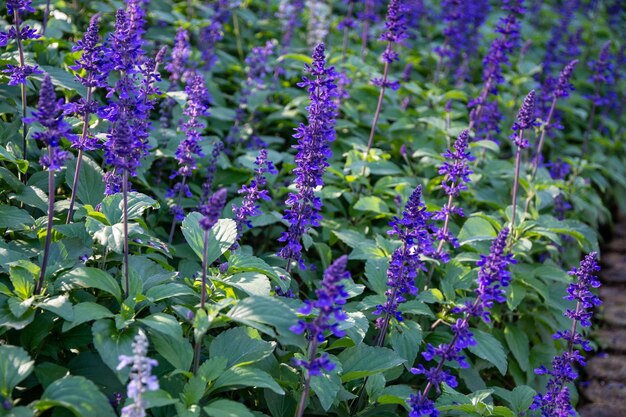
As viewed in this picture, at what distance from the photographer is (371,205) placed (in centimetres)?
635

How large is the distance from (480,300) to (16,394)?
2.89 meters

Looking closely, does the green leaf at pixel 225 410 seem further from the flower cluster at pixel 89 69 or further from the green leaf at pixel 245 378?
the flower cluster at pixel 89 69

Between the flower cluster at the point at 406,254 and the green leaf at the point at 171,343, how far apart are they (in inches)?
56.1

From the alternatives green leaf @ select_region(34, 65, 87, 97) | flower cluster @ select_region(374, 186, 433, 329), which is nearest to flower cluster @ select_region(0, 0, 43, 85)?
green leaf @ select_region(34, 65, 87, 97)

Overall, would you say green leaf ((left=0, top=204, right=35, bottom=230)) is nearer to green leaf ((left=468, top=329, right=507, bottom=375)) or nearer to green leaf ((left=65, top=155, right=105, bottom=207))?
green leaf ((left=65, top=155, right=105, bottom=207))

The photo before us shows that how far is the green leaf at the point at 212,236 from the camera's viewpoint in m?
4.54

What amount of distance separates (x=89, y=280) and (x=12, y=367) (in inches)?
26.3

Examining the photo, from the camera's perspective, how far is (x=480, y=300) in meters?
4.12

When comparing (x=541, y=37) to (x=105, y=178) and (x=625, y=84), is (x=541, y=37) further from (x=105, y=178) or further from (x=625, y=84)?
(x=105, y=178)

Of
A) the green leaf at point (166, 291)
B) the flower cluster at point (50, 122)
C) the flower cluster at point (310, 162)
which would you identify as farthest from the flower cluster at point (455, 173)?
the flower cluster at point (50, 122)

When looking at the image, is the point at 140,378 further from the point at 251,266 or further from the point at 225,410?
the point at 251,266

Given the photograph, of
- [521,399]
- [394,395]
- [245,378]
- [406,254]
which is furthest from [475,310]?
[245,378]

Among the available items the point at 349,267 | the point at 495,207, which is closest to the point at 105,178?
the point at 349,267

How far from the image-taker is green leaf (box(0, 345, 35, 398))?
11.9 ft
